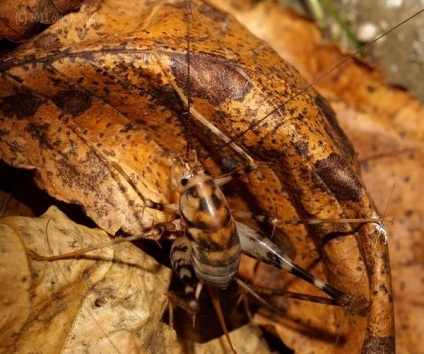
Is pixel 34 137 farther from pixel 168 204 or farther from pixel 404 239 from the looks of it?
pixel 404 239

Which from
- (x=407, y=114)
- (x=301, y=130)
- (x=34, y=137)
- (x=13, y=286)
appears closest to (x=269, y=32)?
(x=407, y=114)

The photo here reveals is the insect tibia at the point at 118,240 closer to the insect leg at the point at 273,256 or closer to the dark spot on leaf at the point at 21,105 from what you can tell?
the insect leg at the point at 273,256

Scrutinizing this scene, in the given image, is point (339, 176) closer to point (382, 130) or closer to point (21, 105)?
point (382, 130)

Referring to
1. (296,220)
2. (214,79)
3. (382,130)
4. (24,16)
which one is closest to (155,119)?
(214,79)

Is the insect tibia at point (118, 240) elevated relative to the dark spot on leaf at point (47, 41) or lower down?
lower down

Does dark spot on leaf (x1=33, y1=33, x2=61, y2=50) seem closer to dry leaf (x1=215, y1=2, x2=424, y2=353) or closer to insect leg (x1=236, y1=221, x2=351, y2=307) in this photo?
insect leg (x1=236, y1=221, x2=351, y2=307)

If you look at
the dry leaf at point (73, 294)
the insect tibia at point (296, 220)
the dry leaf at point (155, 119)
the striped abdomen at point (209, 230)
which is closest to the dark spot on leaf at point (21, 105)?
the dry leaf at point (155, 119)
